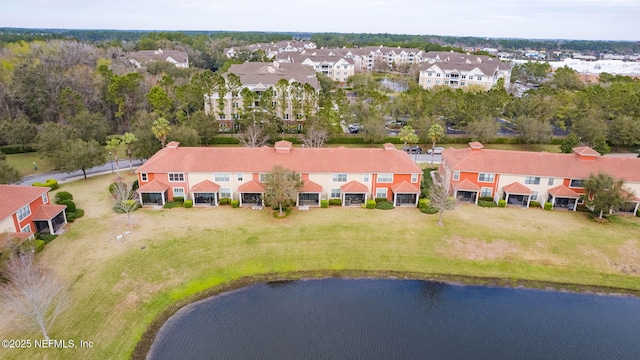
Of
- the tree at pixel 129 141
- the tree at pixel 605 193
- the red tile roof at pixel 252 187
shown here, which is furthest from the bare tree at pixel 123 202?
the tree at pixel 605 193

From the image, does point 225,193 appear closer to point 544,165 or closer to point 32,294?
point 32,294

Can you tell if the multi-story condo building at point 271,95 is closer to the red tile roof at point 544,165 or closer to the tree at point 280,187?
the tree at point 280,187

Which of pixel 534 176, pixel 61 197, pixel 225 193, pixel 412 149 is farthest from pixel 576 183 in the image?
pixel 61 197

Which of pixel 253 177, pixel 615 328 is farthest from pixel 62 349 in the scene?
pixel 615 328

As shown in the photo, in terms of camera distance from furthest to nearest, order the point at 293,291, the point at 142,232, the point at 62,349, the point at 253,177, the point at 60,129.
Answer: the point at 60,129 < the point at 253,177 < the point at 142,232 < the point at 293,291 < the point at 62,349

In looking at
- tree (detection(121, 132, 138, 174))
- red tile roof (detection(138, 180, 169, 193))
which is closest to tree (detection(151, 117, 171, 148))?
tree (detection(121, 132, 138, 174))

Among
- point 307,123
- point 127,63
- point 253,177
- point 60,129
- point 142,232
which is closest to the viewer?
point 142,232

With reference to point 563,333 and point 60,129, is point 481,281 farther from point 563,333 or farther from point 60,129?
point 60,129
